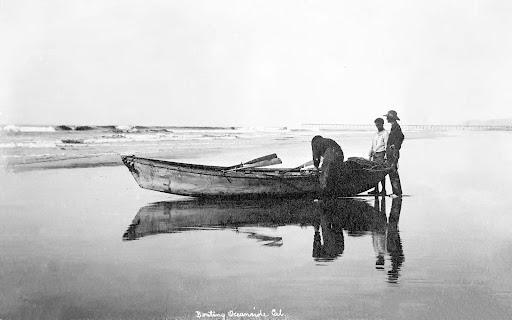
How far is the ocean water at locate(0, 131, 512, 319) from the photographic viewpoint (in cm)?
407

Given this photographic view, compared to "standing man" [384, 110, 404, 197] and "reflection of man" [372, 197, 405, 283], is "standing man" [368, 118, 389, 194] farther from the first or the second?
"reflection of man" [372, 197, 405, 283]

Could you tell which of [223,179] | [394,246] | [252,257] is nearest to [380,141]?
[223,179]

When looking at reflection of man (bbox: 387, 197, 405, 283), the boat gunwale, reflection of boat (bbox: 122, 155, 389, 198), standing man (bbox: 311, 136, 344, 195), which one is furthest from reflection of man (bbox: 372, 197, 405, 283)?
the boat gunwale

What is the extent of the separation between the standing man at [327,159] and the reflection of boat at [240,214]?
421 mm

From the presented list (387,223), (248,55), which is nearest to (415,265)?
(387,223)

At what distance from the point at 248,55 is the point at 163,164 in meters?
2.51

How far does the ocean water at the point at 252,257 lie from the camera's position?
4.07 m

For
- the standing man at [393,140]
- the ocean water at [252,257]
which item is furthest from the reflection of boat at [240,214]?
the standing man at [393,140]

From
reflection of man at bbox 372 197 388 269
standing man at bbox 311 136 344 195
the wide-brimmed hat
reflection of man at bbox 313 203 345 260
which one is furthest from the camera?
the wide-brimmed hat

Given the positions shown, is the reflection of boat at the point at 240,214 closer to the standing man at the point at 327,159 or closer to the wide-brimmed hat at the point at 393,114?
the standing man at the point at 327,159

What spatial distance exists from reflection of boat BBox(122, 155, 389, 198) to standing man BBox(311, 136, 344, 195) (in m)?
0.16

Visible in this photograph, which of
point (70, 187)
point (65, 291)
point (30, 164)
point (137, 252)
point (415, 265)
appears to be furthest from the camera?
point (30, 164)

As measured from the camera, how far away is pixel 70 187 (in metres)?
9.73

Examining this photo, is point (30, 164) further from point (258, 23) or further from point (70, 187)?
point (258, 23)
